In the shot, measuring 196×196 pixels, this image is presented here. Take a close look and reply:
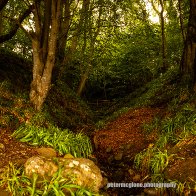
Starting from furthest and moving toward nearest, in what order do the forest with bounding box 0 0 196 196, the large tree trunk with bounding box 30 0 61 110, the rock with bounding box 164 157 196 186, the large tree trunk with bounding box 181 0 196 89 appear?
the large tree trunk with bounding box 181 0 196 89 < the large tree trunk with bounding box 30 0 61 110 < the rock with bounding box 164 157 196 186 < the forest with bounding box 0 0 196 196

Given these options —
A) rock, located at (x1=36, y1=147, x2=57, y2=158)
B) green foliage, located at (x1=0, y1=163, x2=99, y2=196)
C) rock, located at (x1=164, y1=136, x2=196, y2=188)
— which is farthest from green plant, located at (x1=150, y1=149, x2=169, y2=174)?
rock, located at (x1=36, y1=147, x2=57, y2=158)

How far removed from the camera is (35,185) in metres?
5.25

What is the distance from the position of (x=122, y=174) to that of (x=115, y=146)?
2234mm

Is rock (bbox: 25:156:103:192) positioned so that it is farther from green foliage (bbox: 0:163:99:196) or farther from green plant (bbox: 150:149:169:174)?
green plant (bbox: 150:149:169:174)

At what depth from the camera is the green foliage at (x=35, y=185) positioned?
16.7ft

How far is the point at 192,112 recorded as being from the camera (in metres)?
8.70

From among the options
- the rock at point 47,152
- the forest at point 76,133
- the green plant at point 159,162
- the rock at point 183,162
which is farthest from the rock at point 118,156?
the rock at point 47,152

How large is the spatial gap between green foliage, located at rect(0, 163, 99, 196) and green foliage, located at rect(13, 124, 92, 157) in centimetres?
189

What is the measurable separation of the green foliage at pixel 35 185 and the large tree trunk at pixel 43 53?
14.1 feet

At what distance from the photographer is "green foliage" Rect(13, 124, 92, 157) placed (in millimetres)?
7500

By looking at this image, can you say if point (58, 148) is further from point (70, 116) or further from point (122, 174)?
point (70, 116)

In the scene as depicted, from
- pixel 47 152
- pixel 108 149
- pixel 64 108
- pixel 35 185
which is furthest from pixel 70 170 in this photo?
pixel 64 108

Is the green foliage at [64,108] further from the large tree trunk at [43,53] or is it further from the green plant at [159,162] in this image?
the green plant at [159,162]

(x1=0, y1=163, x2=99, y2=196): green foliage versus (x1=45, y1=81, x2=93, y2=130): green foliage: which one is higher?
(x1=45, y1=81, x2=93, y2=130): green foliage
